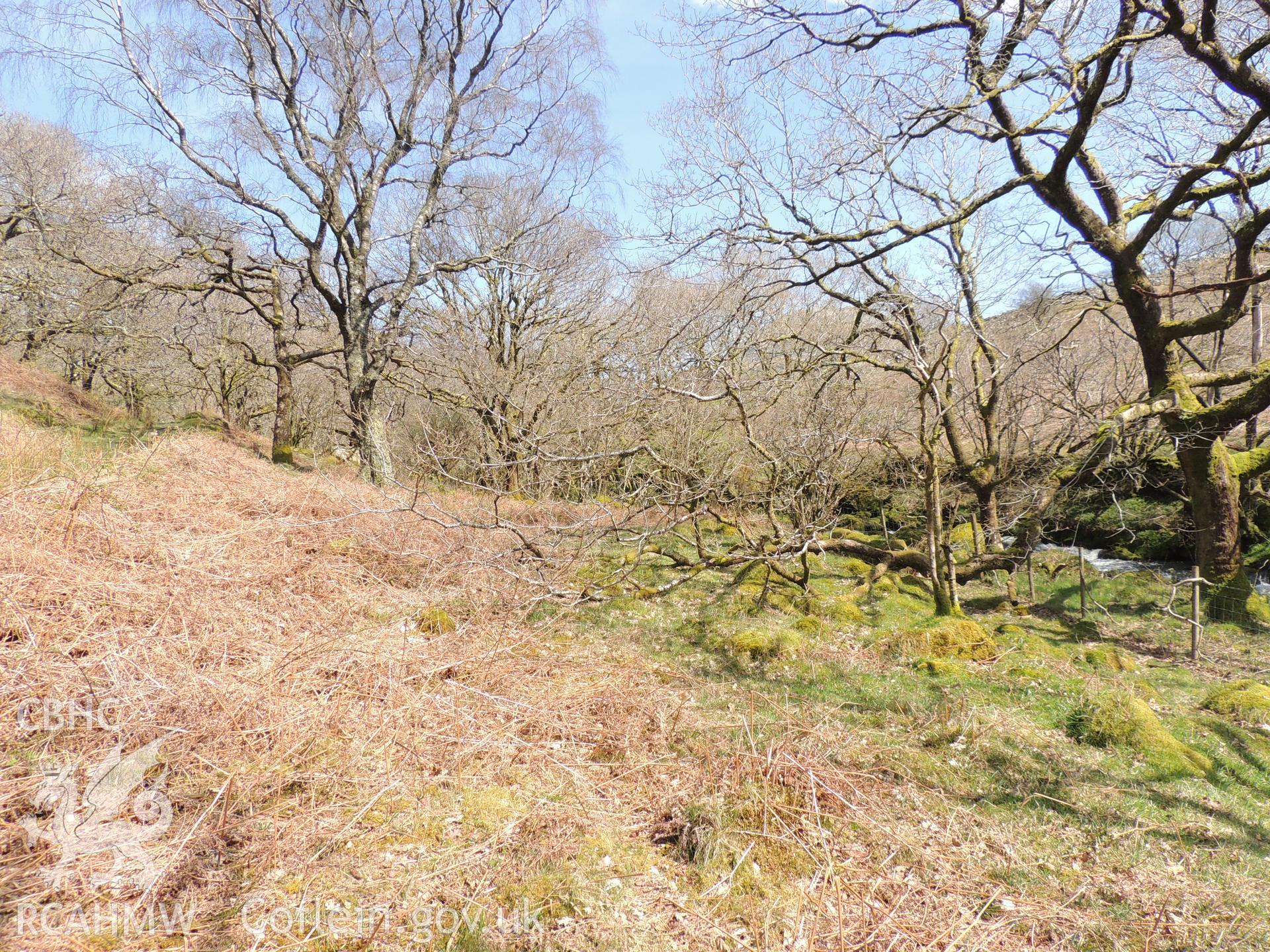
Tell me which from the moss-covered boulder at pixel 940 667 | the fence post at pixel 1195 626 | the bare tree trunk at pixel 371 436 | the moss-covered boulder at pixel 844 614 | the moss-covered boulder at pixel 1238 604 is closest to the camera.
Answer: the moss-covered boulder at pixel 940 667

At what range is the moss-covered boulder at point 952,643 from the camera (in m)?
6.21

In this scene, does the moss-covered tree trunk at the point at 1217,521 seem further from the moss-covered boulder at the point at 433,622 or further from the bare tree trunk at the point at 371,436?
the bare tree trunk at the point at 371,436

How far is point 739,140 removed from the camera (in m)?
9.41

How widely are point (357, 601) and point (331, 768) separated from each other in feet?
9.56

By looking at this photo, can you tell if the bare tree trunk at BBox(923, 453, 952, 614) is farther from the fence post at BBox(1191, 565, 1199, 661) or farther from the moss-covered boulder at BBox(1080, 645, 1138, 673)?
the fence post at BBox(1191, 565, 1199, 661)

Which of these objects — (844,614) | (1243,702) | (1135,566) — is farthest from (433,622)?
(1135,566)

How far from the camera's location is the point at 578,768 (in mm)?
4043

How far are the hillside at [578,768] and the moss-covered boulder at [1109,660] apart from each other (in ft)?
0.10

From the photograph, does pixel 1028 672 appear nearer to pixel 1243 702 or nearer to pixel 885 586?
pixel 1243 702

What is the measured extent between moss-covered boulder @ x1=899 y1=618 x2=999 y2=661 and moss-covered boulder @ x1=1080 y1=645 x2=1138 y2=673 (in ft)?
2.79

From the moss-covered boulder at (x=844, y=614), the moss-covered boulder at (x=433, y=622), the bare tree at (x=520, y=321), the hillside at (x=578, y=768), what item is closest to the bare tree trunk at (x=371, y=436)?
the bare tree at (x=520, y=321)

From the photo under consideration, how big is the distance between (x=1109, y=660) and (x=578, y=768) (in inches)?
212

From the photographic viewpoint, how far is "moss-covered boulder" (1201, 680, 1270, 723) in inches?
196

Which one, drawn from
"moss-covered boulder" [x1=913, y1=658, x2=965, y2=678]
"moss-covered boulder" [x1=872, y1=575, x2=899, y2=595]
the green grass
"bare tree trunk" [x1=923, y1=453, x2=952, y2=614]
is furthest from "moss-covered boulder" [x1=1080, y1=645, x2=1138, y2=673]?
"moss-covered boulder" [x1=872, y1=575, x2=899, y2=595]
